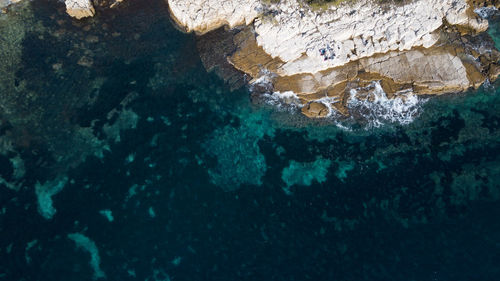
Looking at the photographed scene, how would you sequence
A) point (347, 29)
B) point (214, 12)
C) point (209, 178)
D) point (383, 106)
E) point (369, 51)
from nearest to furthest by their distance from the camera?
1. point (209, 178)
2. point (383, 106)
3. point (347, 29)
4. point (369, 51)
5. point (214, 12)

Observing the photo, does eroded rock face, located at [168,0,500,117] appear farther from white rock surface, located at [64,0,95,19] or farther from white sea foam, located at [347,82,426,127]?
white rock surface, located at [64,0,95,19]

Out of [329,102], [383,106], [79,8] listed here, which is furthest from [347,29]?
[79,8]

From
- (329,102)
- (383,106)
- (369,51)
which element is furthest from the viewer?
(369,51)

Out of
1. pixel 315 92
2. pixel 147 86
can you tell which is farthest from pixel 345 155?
pixel 147 86

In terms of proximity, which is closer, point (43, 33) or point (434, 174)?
point (434, 174)

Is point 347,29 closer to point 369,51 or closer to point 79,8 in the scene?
point 369,51

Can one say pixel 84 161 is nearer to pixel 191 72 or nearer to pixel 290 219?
pixel 191 72
